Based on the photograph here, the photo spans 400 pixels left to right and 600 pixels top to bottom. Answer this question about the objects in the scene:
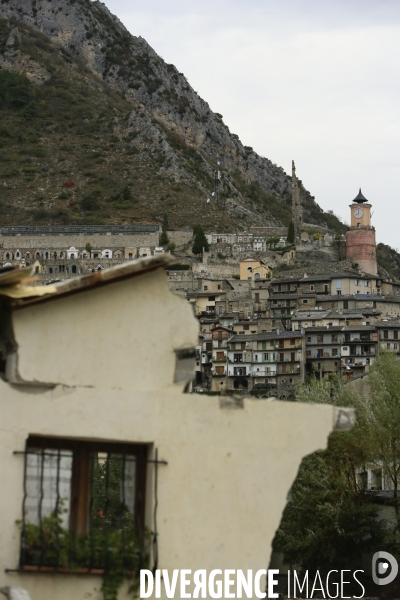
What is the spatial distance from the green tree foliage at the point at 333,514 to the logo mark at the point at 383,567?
977mm

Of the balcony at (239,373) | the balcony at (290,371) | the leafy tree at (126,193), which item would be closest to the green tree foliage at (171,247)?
the leafy tree at (126,193)

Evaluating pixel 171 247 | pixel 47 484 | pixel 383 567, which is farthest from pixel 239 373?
pixel 47 484

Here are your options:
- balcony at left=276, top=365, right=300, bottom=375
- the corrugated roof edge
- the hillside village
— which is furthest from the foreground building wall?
balcony at left=276, top=365, right=300, bottom=375

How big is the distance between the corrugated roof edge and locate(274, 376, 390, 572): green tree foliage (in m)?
25.4

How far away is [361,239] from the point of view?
463 feet

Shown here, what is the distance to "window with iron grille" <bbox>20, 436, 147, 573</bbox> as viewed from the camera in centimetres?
677

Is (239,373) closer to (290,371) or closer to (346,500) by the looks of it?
(290,371)

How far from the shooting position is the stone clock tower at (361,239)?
461 feet

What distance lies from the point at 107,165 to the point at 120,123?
10.6 m

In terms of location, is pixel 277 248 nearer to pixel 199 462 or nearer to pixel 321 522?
pixel 321 522

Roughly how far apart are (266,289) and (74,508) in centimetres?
11924

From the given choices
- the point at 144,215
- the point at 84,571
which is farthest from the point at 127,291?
the point at 144,215

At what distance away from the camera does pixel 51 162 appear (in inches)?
7313

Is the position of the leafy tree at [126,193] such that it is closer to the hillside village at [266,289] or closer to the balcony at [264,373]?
the hillside village at [266,289]
